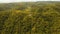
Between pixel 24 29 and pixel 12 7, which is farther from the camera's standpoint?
pixel 12 7

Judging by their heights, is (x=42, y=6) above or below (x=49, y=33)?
above

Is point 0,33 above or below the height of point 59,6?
below

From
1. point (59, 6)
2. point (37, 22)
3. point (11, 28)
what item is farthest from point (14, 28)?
point (59, 6)

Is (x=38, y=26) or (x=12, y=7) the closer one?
(x=38, y=26)

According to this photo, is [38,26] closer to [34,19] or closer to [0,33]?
[34,19]

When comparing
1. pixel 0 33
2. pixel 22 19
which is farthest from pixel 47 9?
pixel 0 33

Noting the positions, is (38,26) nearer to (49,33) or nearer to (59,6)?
(49,33)
